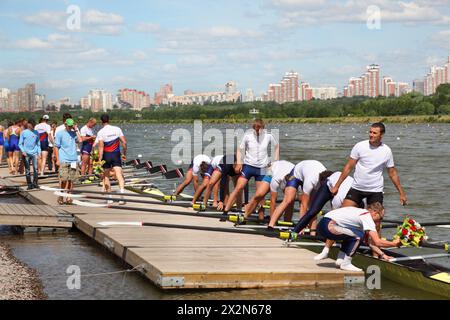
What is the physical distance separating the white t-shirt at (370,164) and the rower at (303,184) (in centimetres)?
97

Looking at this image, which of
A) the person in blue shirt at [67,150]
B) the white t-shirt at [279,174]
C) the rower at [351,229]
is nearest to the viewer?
the rower at [351,229]

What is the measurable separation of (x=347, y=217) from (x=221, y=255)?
2053 mm

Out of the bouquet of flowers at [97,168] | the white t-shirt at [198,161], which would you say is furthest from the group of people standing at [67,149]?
the white t-shirt at [198,161]

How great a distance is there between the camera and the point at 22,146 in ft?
68.4

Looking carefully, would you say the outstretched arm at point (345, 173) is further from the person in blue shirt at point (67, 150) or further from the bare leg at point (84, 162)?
the bare leg at point (84, 162)

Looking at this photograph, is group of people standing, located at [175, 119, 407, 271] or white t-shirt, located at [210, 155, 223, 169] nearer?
group of people standing, located at [175, 119, 407, 271]

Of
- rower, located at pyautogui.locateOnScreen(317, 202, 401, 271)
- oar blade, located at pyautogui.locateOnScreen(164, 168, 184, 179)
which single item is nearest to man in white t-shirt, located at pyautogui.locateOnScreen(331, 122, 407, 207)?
rower, located at pyautogui.locateOnScreen(317, 202, 401, 271)

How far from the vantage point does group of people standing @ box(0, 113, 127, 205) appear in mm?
16031

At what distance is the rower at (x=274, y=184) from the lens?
41.9ft

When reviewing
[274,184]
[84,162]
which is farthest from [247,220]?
[84,162]

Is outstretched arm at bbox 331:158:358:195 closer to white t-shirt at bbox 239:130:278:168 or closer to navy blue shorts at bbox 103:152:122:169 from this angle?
white t-shirt at bbox 239:130:278:168

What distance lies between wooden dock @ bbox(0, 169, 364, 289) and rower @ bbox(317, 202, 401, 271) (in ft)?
0.92
